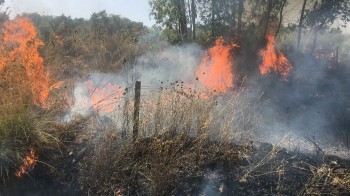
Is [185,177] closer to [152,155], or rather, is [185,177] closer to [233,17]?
[152,155]

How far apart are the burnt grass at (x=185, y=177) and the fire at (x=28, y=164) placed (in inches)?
4.2

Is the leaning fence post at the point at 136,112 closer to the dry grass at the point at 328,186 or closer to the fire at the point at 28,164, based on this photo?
the fire at the point at 28,164

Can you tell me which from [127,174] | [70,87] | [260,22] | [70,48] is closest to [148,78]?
[70,48]

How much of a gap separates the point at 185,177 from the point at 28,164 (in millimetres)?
2476

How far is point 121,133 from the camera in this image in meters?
5.77

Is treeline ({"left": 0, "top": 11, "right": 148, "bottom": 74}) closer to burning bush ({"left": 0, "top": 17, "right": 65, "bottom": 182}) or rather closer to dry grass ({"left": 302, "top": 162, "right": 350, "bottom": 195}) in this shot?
burning bush ({"left": 0, "top": 17, "right": 65, "bottom": 182})

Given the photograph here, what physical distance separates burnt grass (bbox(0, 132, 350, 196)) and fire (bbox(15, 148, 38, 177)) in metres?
0.11

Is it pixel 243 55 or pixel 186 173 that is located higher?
pixel 243 55

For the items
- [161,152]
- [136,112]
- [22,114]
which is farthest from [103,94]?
[161,152]

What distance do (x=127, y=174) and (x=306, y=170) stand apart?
2.92m

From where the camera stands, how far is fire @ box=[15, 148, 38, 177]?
17.0 ft

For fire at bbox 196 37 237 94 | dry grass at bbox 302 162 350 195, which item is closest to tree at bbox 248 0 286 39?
fire at bbox 196 37 237 94

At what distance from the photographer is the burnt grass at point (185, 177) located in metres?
5.05

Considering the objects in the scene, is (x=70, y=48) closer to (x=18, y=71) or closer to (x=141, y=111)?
(x=18, y=71)
